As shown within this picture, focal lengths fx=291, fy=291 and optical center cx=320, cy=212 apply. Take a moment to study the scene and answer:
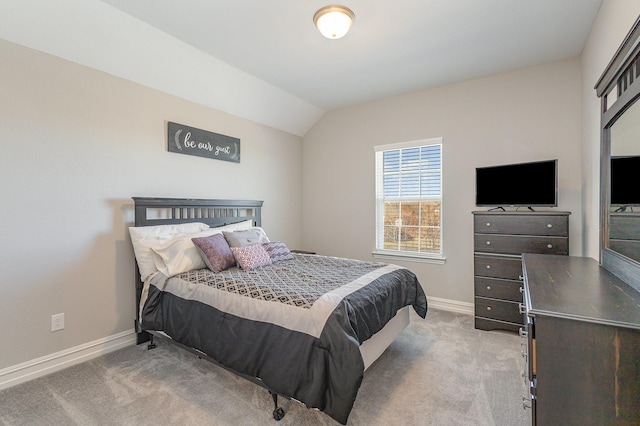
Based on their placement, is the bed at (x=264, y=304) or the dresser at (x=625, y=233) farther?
the bed at (x=264, y=304)

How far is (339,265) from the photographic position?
2812 millimetres

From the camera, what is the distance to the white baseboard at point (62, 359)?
211 centimetres

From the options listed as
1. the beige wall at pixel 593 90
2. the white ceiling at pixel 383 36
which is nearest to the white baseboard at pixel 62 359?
the white ceiling at pixel 383 36

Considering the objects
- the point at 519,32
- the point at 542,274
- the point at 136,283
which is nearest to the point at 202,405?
the point at 136,283

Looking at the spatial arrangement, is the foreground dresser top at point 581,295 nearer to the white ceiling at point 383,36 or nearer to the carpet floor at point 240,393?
the carpet floor at point 240,393

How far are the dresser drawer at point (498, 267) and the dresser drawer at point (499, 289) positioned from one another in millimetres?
50

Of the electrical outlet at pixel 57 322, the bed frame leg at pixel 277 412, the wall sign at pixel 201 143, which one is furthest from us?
the wall sign at pixel 201 143

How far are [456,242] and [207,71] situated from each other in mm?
3463

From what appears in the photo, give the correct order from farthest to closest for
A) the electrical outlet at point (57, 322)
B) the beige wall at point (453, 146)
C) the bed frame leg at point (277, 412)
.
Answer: the beige wall at point (453, 146) < the electrical outlet at point (57, 322) < the bed frame leg at point (277, 412)

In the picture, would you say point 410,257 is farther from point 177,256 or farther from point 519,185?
point 177,256

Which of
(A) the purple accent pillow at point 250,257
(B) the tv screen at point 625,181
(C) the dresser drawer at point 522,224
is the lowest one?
(A) the purple accent pillow at point 250,257

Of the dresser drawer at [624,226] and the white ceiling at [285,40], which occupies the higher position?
the white ceiling at [285,40]

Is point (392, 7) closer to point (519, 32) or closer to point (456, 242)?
point (519, 32)

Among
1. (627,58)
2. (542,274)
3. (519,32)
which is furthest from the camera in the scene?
(519,32)
